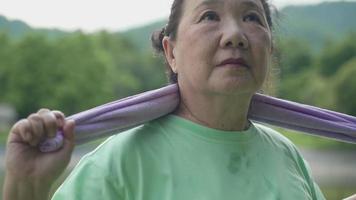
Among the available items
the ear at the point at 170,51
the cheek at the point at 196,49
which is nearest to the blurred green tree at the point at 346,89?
the ear at the point at 170,51

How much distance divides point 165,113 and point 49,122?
41 centimetres

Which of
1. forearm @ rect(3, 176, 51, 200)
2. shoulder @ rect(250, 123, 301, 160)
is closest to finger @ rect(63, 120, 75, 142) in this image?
forearm @ rect(3, 176, 51, 200)

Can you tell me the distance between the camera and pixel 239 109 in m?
1.65

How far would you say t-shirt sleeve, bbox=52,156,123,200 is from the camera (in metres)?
1.49

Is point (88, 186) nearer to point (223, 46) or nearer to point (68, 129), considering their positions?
point (68, 129)

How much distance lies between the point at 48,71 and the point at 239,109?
115 ft

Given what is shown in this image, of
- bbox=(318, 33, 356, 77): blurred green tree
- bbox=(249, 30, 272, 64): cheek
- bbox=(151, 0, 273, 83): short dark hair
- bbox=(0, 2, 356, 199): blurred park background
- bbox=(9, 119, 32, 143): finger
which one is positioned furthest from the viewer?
bbox=(318, 33, 356, 77): blurred green tree

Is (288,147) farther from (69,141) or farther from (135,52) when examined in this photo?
(135,52)

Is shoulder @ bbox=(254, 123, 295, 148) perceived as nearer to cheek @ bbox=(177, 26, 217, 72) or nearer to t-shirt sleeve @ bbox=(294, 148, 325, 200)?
t-shirt sleeve @ bbox=(294, 148, 325, 200)

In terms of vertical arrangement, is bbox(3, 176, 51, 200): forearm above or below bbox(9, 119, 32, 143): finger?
below

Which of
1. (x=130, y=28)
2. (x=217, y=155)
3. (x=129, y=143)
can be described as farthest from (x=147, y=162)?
(x=130, y=28)

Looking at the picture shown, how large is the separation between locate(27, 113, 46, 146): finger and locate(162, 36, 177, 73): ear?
0.47 m

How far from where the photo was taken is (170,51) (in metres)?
1.76

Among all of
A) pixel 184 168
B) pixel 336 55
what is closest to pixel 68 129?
pixel 184 168
